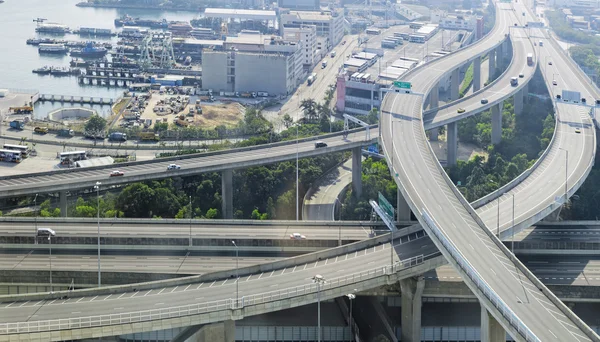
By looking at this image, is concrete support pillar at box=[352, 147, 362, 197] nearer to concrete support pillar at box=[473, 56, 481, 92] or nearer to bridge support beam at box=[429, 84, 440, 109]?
bridge support beam at box=[429, 84, 440, 109]

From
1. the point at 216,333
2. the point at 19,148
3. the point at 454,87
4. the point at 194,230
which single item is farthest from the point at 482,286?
the point at 454,87

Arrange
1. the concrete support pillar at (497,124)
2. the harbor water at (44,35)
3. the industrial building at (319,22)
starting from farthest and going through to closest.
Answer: the industrial building at (319,22) < the harbor water at (44,35) < the concrete support pillar at (497,124)

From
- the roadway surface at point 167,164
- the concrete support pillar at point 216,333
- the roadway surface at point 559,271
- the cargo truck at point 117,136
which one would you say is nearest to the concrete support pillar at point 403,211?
the roadway surface at point 559,271

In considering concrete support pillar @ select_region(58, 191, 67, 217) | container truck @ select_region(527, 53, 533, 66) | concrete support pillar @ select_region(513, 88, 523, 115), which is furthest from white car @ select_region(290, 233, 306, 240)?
container truck @ select_region(527, 53, 533, 66)

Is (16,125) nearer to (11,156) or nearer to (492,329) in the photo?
(11,156)

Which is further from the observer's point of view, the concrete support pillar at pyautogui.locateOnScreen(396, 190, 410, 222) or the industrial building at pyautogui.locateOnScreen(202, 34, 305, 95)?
the industrial building at pyautogui.locateOnScreen(202, 34, 305, 95)

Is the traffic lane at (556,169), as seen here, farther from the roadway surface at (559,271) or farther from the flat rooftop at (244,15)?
the flat rooftop at (244,15)

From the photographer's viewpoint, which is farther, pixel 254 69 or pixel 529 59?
pixel 254 69
